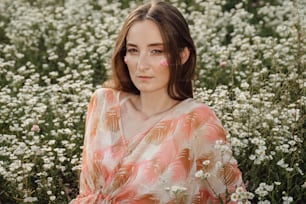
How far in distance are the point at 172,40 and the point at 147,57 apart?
13 cm

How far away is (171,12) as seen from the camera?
2789 mm

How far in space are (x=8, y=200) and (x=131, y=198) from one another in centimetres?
122

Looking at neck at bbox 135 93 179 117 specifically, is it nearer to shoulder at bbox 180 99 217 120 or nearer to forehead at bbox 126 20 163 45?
shoulder at bbox 180 99 217 120

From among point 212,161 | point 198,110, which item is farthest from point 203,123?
point 212,161

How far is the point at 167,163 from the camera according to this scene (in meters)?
2.76

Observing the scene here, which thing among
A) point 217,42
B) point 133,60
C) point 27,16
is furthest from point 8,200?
point 27,16

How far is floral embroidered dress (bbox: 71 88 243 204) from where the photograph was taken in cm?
276

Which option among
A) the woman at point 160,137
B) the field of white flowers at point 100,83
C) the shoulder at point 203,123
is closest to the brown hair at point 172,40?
the woman at point 160,137

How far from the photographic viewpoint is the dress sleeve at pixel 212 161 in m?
2.79

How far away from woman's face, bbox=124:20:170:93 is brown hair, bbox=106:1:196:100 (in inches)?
0.9

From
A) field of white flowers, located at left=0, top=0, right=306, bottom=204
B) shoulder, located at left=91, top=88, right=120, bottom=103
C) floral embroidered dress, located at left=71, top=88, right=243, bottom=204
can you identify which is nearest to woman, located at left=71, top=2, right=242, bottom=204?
floral embroidered dress, located at left=71, top=88, right=243, bottom=204

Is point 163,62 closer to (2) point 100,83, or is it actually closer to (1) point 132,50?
(1) point 132,50

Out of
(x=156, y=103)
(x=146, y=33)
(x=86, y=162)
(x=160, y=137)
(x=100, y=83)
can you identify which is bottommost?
(x=100, y=83)

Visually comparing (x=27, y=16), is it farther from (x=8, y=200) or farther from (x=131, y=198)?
(x=131, y=198)
